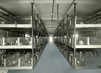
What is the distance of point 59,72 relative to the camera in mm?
35875

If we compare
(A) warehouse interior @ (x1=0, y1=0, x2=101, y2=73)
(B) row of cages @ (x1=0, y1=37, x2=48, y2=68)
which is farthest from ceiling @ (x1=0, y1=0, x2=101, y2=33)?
(B) row of cages @ (x1=0, y1=37, x2=48, y2=68)

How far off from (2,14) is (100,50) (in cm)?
1458

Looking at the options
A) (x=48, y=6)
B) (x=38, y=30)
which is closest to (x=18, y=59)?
(x=48, y=6)

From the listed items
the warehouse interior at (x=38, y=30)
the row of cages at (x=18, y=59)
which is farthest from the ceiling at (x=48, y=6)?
the row of cages at (x=18, y=59)

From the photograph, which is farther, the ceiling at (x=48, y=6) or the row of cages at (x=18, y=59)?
the ceiling at (x=48, y=6)

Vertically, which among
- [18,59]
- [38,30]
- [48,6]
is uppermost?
[48,6]

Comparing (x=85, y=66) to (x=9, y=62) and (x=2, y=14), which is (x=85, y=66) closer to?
(x=9, y=62)

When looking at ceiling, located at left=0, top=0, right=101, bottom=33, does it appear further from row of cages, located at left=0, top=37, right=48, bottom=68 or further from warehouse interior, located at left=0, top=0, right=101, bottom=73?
row of cages, located at left=0, top=37, right=48, bottom=68

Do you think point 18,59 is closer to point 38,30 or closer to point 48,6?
point 48,6

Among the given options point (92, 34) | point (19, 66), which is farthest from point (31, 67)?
point (92, 34)

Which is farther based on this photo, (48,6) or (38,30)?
(38,30)

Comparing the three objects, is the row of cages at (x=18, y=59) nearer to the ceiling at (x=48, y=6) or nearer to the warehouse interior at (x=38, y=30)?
the warehouse interior at (x=38, y=30)

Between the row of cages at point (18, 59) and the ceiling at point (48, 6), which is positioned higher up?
the ceiling at point (48, 6)

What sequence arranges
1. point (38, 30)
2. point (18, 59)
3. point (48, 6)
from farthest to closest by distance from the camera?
point (38, 30) < point (48, 6) < point (18, 59)
